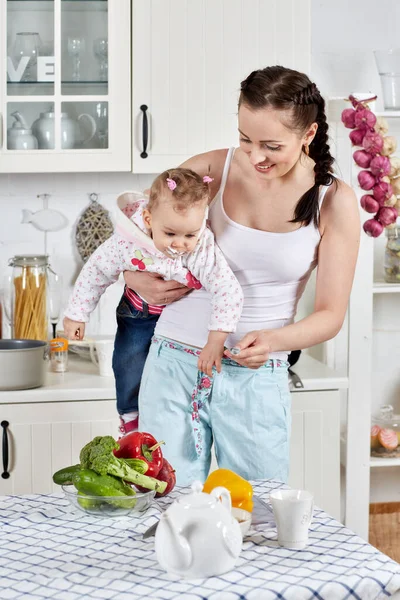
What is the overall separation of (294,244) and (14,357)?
1137 mm

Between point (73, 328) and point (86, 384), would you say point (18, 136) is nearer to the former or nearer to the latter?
point (86, 384)

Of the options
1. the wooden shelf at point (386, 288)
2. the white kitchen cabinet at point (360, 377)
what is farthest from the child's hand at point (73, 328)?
A: the wooden shelf at point (386, 288)

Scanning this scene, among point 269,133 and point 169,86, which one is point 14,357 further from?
point 269,133

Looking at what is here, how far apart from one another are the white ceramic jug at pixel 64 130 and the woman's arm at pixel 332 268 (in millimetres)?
1285

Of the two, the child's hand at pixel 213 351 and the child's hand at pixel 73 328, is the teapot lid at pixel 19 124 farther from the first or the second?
the child's hand at pixel 213 351

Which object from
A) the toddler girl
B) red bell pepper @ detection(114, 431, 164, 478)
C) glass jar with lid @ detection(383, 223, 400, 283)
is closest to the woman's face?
the toddler girl

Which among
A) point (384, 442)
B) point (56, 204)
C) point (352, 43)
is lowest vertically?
point (384, 442)

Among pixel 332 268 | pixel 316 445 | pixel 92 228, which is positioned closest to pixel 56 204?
pixel 92 228

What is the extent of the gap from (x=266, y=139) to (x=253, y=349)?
0.39 meters

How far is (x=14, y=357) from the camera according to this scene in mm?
2486

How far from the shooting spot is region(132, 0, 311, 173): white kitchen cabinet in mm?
2689

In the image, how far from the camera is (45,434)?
256 centimetres

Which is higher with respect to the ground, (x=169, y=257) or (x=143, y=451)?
(x=169, y=257)

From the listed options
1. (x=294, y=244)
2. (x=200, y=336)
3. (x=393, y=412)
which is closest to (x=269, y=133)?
(x=294, y=244)
